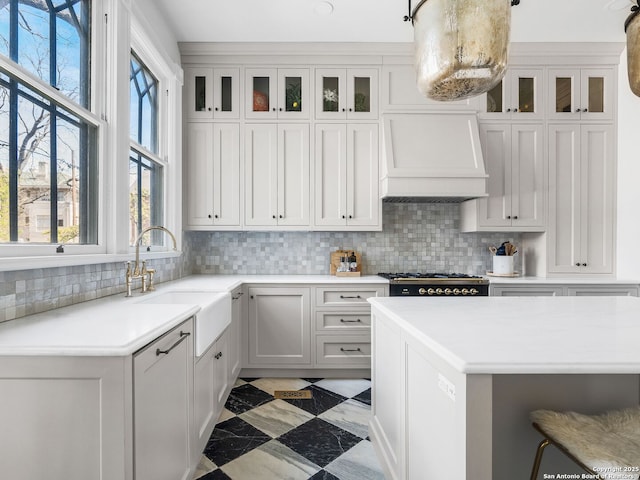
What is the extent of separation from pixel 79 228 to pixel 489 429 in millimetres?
2012

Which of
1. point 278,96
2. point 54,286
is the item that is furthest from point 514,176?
point 54,286

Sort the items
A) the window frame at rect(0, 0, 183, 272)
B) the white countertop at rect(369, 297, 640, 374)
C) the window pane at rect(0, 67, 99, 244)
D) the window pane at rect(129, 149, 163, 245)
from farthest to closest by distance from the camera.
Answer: the window pane at rect(129, 149, 163, 245) → the window frame at rect(0, 0, 183, 272) → the window pane at rect(0, 67, 99, 244) → the white countertop at rect(369, 297, 640, 374)

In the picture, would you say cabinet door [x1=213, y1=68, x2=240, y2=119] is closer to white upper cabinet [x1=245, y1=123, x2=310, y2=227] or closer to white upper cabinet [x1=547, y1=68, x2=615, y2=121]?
white upper cabinet [x1=245, y1=123, x2=310, y2=227]

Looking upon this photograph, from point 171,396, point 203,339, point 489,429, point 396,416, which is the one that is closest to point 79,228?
point 203,339

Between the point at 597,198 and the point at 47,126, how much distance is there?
13.7 ft

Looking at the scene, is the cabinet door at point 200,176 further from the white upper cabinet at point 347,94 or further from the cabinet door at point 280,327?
the white upper cabinet at point 347,94

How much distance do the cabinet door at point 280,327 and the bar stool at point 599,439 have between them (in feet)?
6.58

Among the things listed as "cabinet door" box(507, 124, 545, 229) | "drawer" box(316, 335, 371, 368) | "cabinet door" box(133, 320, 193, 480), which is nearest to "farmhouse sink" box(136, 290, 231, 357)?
"cabinet door" box(133, 320, 193, 480)

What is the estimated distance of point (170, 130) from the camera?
2975 millimetres

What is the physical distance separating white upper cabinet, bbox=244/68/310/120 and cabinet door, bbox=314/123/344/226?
27 centimetres

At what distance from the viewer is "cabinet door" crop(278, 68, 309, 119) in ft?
10.6

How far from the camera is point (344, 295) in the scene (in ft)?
9.82

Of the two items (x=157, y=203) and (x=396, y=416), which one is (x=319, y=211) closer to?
(x=157, y=203)

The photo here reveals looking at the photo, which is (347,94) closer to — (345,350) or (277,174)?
(277,174)
